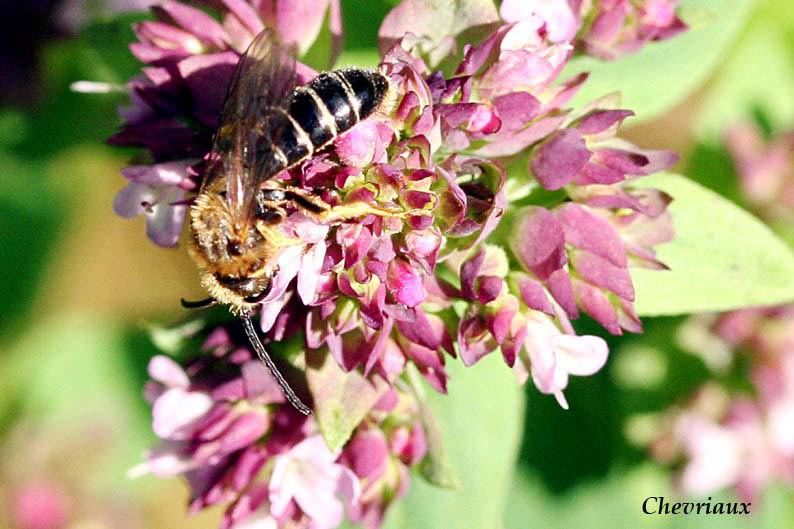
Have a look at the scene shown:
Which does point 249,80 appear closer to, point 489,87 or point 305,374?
point 489,87

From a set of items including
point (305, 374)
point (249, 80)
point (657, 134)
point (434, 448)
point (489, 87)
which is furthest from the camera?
point (657, 134)

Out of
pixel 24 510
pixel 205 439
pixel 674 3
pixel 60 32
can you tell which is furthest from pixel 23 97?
pixel 674 3

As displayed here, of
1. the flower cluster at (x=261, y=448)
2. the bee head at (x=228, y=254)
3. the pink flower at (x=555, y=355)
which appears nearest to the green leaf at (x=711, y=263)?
the pink flower at (x=555, y=355)

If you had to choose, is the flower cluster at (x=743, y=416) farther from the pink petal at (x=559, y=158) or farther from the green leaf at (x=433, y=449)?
the pink petal at (x=559, y=158)

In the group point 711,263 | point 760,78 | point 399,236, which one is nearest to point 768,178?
point 760,78

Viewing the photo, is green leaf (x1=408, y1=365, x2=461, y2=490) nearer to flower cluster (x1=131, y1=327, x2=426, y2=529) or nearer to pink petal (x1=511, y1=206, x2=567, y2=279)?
flower cluster (x1=131, y1=327, x2=426, y2=529)

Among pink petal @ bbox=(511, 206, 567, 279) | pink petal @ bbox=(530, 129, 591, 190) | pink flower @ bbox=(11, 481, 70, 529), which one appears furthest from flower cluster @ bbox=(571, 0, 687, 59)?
pink flower @ bbox=(11, 481, 70, 529)
